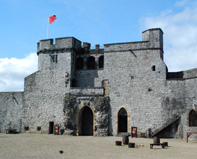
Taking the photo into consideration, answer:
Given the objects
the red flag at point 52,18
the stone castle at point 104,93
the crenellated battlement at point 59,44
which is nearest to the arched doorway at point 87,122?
the stone castle at point 104,93

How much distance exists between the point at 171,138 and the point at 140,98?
4876 millimetres

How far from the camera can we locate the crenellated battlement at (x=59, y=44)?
30.1 meters

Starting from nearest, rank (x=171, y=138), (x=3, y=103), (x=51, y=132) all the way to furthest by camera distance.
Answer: (x=171, y=138) < (x=51, y=132) < (x=3, y=103)

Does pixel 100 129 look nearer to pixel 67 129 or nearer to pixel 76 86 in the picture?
pixel 67 129

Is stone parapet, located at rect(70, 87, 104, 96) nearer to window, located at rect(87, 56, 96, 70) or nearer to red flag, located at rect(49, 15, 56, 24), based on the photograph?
window, located at rect(87, 56, 96, 70)

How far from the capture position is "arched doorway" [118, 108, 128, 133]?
2741cm

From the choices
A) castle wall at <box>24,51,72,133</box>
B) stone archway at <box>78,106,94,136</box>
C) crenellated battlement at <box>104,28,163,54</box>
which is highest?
crenellated battlement at <box>104,28,163,54</box>

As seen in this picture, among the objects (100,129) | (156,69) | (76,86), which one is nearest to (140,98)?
(156,69)

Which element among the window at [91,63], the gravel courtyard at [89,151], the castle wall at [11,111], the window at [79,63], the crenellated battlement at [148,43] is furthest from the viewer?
the window at [79,63]

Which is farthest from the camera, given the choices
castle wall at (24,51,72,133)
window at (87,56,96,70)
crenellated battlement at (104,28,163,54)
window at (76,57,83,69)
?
window at (76,57,83,69)

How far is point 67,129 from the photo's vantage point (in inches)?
1112

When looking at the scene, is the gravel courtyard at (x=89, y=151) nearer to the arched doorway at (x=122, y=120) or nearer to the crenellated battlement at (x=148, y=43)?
the arched doorway at (x=122, y=120)

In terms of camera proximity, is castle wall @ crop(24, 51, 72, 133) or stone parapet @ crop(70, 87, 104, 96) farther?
castle wall @ crop(24, 51, 72, 133)

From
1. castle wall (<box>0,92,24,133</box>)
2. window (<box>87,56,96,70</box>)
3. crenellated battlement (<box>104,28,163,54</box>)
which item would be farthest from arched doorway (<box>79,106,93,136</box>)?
crenellated battlement (<box>104,28,163,54</box>)
